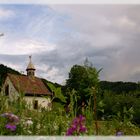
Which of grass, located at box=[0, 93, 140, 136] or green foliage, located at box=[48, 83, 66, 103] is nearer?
grass, located at box=[0, 93, 140, 136]

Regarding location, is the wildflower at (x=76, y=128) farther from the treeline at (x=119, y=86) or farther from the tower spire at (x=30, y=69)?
the tower spire at (x=30, y=69)

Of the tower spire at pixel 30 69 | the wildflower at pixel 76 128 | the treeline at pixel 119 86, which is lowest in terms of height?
the wildflower at pixel 76 128

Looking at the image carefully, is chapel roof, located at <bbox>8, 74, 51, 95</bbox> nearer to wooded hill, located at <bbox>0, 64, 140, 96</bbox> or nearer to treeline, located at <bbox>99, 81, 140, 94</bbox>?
wooded hill, located at <bbox>0, 64, 140, 96</bbox>

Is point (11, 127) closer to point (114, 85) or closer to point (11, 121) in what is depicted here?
point (11, 121)

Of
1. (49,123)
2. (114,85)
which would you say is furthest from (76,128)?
(114,85)

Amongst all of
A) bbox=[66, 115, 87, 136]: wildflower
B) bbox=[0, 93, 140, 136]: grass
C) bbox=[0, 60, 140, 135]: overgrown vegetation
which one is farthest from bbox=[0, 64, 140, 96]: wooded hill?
bbox=[66, 115, 87, 136]: wildflower

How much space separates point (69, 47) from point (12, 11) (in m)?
0.29

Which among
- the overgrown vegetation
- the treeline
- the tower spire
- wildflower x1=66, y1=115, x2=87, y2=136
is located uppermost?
the tower spire

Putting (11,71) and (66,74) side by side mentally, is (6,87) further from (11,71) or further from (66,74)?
(66,74)

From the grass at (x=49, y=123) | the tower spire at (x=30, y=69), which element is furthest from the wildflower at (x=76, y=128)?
the tower spire at (x=30, y=69)

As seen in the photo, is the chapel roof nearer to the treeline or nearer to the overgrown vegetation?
the overgrown vegetation

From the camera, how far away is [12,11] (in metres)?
1.13

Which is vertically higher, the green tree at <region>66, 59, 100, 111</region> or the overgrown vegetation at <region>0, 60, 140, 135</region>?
the green tree at <region>66, 59, 100, 111</region>

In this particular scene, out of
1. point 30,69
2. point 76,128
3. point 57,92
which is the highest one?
point 30,69
